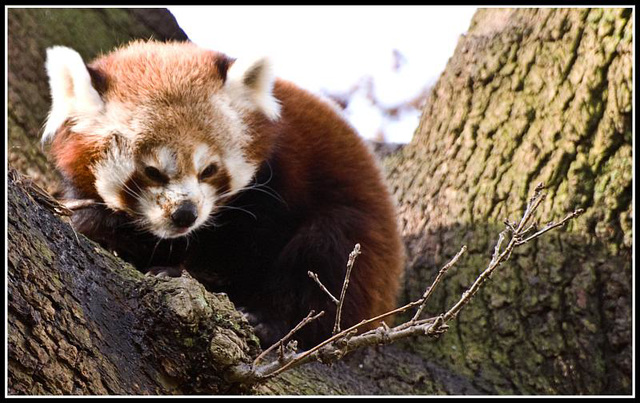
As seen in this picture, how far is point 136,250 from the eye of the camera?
349 cm

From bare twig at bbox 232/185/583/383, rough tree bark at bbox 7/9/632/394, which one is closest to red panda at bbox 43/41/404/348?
rough tree bark at bbox 7/9/632/394

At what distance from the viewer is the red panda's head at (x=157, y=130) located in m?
3.12

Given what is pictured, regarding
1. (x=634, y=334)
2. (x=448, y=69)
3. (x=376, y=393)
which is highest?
(x=448, y=69)

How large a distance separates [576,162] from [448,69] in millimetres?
1065

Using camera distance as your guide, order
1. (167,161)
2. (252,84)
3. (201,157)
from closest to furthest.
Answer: (167,161), (201,157), (252,84)

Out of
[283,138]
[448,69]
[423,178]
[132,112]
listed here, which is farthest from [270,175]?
[448,69]

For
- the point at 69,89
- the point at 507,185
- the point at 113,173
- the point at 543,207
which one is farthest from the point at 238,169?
the point at 543,207

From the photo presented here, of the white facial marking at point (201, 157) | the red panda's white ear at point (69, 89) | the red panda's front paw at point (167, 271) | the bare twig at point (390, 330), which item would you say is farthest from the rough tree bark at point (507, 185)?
the white facial marking at point (201, 157)

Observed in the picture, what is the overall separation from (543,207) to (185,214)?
1763 mm

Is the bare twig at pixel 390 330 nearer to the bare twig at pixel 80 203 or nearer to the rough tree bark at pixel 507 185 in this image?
the rough tree bark at pixel 507 185

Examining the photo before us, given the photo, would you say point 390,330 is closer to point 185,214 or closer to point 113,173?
point 185,214

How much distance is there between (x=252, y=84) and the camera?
3.52m

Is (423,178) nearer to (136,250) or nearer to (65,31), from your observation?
(136,250)

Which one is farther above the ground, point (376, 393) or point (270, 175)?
point (270, 175)
